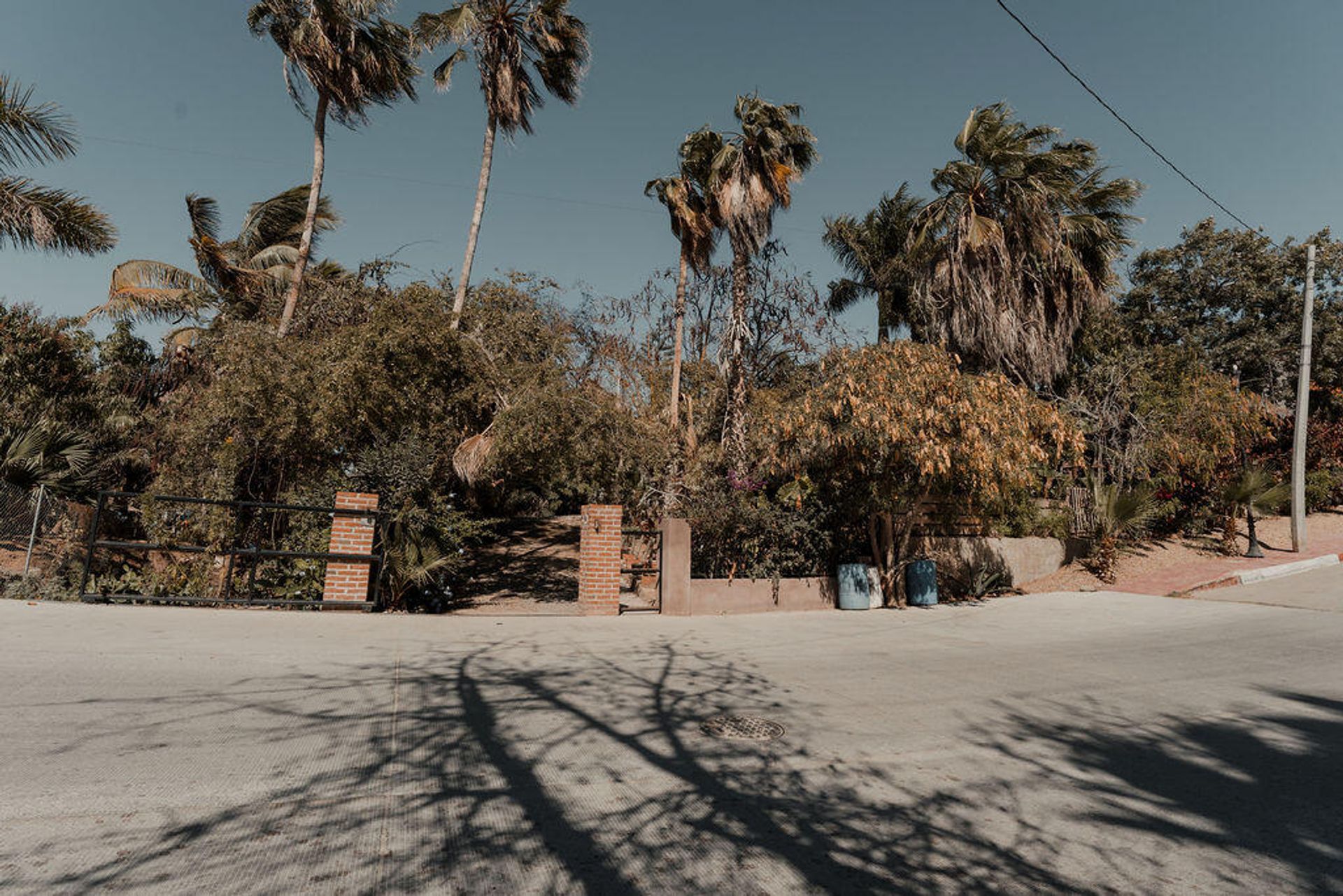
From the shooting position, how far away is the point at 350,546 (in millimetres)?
9164

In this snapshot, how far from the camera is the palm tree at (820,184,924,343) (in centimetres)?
1988

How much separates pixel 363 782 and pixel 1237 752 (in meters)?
5.29

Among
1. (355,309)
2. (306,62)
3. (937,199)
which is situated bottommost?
(355,309)

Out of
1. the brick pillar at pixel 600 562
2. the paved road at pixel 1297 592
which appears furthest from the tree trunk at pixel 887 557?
the paved road at pixel 1297 592

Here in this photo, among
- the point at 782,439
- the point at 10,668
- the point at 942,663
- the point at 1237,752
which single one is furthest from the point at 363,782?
the point at 782,439

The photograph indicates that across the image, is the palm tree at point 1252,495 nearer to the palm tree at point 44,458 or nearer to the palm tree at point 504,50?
the palm tree at point 504,50

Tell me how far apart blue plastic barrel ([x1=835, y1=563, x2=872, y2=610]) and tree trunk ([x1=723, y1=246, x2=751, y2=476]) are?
3960 millimetres

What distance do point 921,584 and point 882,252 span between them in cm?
1210

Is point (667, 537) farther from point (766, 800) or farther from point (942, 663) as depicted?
point (766, 800)

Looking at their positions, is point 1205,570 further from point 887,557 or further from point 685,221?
point 685,221

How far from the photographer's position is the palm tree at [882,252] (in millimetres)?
19875

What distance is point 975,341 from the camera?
1566 cm

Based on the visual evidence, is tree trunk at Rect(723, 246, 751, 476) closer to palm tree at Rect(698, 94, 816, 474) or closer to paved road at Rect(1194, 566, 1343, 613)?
palm tree at Rect(698, 94, 816, 474)

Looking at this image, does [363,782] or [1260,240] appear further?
[1260,240]
